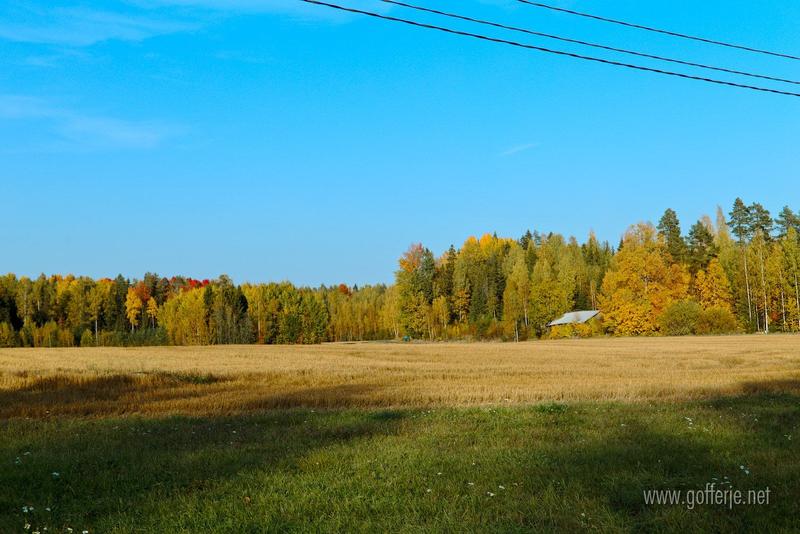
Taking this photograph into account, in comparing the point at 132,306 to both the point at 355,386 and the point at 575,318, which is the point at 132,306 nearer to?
the point at 575,318

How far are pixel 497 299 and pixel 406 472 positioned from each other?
379 feet

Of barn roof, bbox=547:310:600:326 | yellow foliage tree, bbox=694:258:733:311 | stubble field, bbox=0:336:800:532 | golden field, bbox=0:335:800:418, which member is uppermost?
yellow foliage tree, bbox=694:258:733:311

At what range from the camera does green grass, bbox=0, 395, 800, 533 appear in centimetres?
695

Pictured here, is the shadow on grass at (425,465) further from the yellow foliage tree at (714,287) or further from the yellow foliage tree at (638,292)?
the yellow foliage tree at (714,287)

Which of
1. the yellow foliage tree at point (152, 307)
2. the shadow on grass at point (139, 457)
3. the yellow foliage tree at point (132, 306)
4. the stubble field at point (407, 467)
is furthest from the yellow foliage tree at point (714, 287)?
the yellow foliage tree at point (132, 306)

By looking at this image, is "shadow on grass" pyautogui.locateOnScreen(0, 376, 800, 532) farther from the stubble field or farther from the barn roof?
the barn roof

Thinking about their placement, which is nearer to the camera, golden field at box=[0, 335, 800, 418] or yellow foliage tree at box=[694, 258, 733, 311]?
golden field at box=[0, 335, 800, 418]

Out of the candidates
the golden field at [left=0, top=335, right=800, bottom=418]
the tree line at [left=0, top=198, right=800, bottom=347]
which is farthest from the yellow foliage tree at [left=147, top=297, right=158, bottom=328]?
the golden field at [left=0, top=335, right=800, bottom=418]

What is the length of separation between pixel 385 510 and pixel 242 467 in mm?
3116

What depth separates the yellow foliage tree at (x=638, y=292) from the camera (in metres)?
84.2

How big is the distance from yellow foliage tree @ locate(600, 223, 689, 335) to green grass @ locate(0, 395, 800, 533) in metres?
74.2

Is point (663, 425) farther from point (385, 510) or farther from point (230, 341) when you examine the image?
point (230, 341)

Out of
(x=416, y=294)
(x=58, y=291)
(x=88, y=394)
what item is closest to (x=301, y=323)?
(x=416, y=294)

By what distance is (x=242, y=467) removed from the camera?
9508 millimetres
